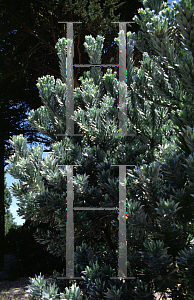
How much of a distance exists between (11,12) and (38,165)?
6.09 meters

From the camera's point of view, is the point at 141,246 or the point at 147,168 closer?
the point at 147,168

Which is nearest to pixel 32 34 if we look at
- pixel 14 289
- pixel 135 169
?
pixel 135 169

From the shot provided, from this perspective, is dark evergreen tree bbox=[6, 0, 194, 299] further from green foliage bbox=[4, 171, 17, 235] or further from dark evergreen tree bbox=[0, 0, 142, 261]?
green foliage bbox=[4, 171, 17, 235]

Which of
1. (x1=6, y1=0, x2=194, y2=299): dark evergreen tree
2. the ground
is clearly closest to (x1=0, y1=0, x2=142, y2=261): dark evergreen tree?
the ground

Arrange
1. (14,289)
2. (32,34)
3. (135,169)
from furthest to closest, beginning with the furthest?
(32,34), (14,289), (135,169)

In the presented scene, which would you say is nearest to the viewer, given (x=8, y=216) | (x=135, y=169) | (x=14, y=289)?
(x=135, y=169)

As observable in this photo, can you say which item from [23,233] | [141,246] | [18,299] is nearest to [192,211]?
[141,246]

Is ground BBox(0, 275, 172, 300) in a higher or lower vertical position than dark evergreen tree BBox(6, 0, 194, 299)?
lower

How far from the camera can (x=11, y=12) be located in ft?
24.7

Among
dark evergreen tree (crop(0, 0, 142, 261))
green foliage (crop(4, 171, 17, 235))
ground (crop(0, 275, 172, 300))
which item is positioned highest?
dark evergreen tree (crop(0, 0, 142, 261))

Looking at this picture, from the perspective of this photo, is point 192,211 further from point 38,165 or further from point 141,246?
point 38,165

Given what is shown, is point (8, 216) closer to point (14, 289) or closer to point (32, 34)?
point (14, 289)

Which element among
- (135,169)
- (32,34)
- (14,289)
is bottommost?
(14,289)

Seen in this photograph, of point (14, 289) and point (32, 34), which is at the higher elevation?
point (32, 34)
